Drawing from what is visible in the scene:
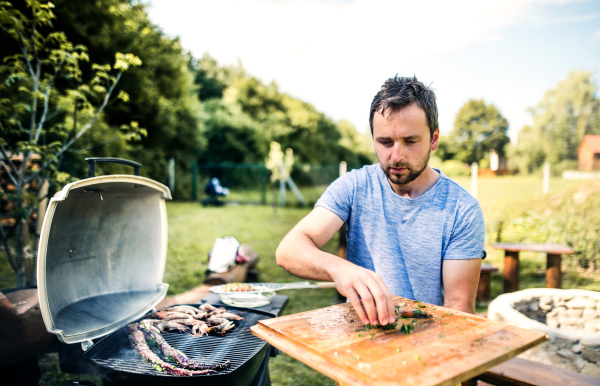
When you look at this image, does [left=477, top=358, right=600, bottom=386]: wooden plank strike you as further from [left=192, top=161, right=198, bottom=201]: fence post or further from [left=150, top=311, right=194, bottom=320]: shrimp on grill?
[left=192, top=161, right=198, bottom=201]: fence post

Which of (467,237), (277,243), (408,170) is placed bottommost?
(277,243)

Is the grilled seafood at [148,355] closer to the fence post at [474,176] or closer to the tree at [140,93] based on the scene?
the tree at [140,93]

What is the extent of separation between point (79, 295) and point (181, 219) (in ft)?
29.0

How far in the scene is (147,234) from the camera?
6.87 feet

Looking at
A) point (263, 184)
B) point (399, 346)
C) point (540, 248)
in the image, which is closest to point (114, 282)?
point (399, 346)

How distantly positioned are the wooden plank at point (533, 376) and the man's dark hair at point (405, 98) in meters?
1.20

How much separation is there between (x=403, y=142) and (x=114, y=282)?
1.74m

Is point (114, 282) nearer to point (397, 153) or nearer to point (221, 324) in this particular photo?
point (221, 324)

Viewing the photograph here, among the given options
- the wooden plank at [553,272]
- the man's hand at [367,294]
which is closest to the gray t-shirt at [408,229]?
the man's hand at [367,294]

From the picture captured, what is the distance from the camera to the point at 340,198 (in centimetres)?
→ 192

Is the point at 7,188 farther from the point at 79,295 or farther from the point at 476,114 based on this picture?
the point at 476,114

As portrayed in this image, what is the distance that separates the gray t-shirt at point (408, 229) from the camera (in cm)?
179

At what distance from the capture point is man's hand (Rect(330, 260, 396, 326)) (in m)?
1.19

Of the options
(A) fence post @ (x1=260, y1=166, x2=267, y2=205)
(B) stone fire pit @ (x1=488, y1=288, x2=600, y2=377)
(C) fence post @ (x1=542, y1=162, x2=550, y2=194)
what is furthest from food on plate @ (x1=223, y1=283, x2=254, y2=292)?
(A) fence post @ (x1=260, y1=166, x2=267, y2=205)
